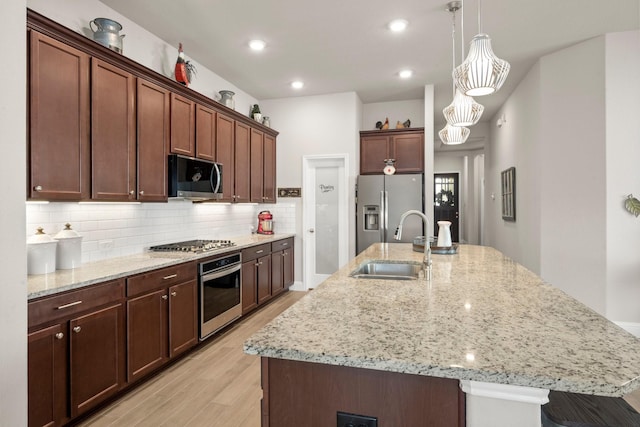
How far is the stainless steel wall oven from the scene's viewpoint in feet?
10.2

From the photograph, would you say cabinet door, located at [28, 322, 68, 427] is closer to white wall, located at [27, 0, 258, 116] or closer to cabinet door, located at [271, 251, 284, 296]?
white wall, located at [27, 0, 258, 116]

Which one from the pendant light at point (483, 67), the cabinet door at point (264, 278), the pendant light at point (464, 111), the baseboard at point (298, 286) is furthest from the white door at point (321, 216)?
the pendant light at point (483, 67)

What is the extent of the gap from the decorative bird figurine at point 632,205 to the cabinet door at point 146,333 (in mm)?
4353

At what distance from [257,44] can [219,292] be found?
2.56 metres

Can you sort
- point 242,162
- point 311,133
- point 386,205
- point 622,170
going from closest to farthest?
point 622,170 → point 242,162 → point 386,205 → point 311,133

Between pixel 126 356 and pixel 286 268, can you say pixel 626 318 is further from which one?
pixel 126 356

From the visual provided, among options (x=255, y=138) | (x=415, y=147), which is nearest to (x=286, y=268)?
(x=255, y=138)

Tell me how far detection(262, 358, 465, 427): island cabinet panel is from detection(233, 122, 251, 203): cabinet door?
3316mm

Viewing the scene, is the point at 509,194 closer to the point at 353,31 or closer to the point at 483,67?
the point at 353,31

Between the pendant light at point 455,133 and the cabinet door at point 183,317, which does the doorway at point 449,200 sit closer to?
the pendant light at point 455,133

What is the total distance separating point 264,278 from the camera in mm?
4371

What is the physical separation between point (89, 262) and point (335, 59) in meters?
3.19

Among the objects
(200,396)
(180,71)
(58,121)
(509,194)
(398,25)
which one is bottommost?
(200,396)

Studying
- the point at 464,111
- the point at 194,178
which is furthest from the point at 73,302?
the point at 464,111
